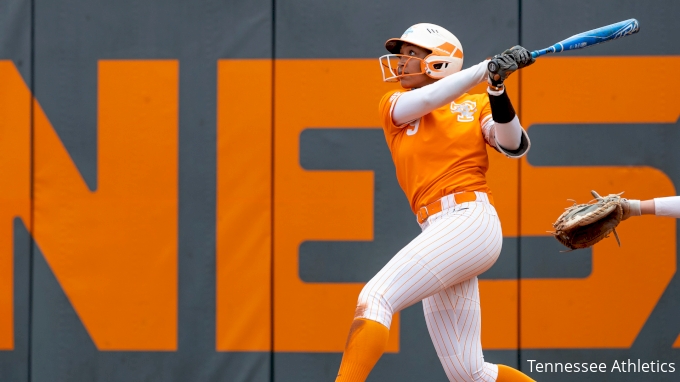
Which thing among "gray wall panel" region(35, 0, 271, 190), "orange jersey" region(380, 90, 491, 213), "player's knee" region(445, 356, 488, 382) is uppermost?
"gray wall panel" region(35, 0, 271, 190)

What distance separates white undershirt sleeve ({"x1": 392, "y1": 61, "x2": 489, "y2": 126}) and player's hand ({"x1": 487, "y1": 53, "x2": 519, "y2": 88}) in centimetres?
5

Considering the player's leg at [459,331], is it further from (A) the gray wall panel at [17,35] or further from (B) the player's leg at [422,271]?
(A) the gray wall panel at [17,35]

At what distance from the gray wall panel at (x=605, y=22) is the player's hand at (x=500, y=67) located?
6.76 ft

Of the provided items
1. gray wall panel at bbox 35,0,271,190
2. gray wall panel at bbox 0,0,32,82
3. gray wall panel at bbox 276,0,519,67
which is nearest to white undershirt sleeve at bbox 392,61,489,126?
gray wall panel at bbox 276,0,519,67

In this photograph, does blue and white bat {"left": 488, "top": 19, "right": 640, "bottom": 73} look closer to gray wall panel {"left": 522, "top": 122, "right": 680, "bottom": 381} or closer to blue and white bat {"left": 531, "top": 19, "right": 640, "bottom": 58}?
blue and white bat {"left": 531, "top": 19, "right": 640, "bottom": 58}

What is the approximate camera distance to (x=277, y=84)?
16.4ft

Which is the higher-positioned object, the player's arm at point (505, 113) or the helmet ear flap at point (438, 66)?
the helmet ear flap at point (438, 66)

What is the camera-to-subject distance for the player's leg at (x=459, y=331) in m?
3.31

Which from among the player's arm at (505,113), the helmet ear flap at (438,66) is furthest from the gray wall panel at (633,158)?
the player's arm at (505,113)

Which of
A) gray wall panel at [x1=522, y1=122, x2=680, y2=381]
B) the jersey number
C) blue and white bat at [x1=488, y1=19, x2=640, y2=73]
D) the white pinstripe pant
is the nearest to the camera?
the white pinstripe pant

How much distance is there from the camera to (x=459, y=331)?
331 cm

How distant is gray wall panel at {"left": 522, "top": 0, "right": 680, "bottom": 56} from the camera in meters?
4.95

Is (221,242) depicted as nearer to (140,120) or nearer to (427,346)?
(140,120)

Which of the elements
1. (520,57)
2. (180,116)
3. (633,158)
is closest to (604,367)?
(633,158)
